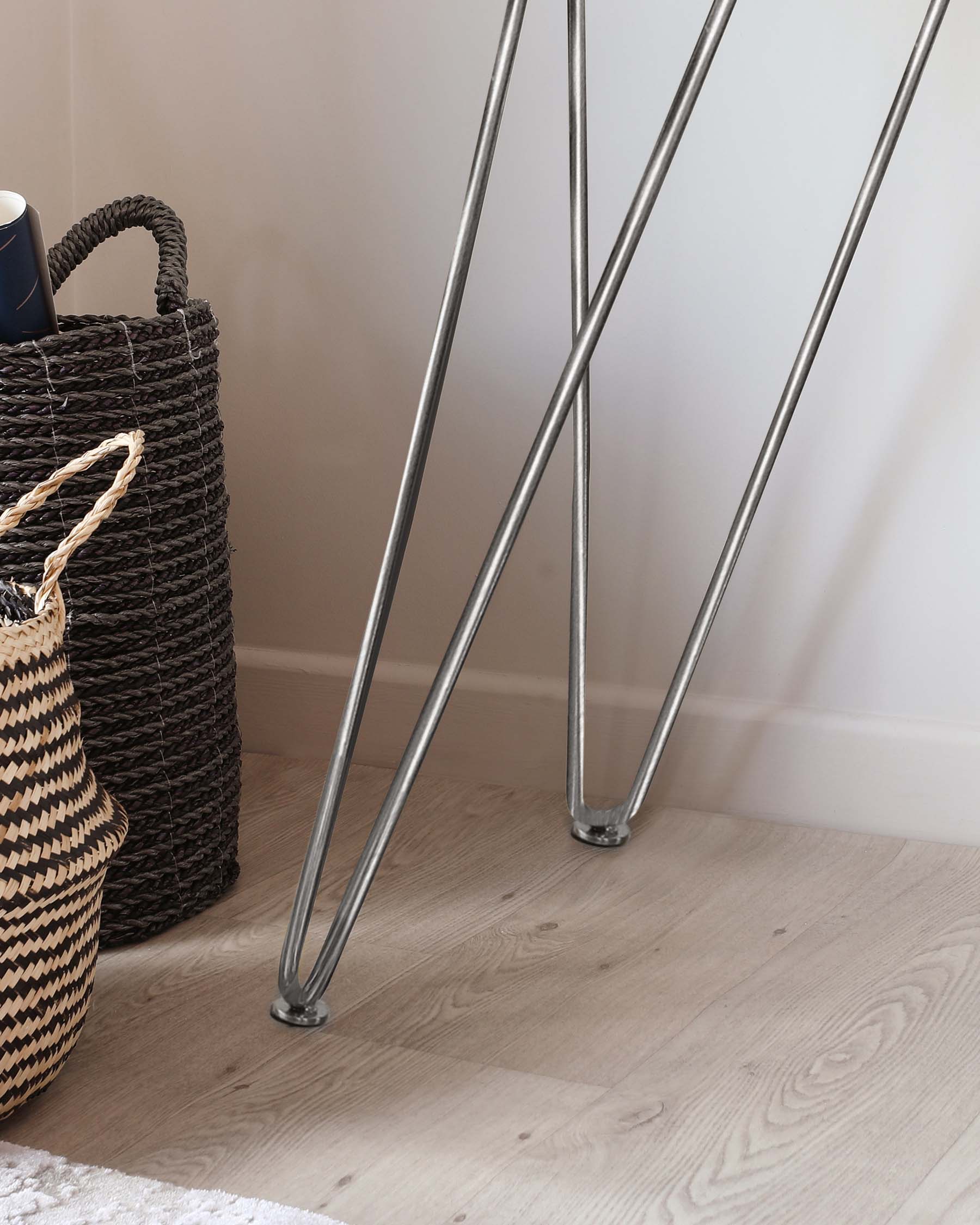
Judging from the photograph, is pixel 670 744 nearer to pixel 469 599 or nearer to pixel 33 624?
pixel 469 599

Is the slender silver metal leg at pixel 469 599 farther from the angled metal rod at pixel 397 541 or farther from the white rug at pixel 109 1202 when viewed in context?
the white rug at pixel 109 1202

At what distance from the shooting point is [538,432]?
2.66 feet

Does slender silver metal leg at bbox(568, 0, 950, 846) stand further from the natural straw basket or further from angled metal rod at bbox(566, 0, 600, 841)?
the natural straw basket

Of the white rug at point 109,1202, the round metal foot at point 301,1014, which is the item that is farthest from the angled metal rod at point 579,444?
the white rug at point 109,1202

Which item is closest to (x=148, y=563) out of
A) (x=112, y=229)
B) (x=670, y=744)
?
(x=112, y=229)

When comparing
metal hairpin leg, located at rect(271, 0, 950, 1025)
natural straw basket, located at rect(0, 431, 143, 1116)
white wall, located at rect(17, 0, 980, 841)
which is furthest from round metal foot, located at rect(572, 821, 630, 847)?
natural straw basket, located at rect(0, 431, 143, 1116)

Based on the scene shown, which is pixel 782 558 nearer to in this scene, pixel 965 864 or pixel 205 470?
pixel 965 864

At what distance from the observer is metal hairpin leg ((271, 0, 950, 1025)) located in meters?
0.72

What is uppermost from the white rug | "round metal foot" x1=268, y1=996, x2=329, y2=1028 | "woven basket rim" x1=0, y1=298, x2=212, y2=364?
"woven basket rim" x1=0, y1=298, x2=212, y2=364

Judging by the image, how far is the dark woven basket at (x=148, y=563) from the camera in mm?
829

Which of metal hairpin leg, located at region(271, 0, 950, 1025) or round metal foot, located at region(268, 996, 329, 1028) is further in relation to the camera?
round metal foot, located at region(268, 996, 329, 1028)

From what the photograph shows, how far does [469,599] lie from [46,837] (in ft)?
0.89

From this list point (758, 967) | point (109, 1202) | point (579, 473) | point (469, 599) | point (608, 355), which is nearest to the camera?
point (109, 1202)

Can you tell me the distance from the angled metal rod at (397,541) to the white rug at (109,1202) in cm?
17
